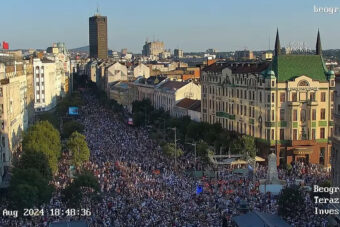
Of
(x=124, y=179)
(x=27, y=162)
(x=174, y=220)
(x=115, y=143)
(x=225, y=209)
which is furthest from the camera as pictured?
(x=115, y=143)

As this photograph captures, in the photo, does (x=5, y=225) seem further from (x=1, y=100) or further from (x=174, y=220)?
(x=1, y=100)

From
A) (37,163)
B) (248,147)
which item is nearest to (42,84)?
(248,147)

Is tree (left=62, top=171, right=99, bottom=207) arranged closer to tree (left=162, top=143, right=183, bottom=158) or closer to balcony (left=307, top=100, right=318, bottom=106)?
tree (left=162, top=143, right=183, bottom=158)

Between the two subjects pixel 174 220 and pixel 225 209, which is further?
pixel 225 209

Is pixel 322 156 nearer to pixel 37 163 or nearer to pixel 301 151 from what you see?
pixel 301 151

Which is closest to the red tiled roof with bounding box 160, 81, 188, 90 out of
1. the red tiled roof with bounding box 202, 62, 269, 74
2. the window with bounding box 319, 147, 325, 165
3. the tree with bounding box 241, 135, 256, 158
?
the red tiled roof with bounding box 202, 62, 269, 74

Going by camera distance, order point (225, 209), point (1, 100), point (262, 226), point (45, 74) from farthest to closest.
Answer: point (45, 74)
point (1, 100)
point (225, 209)
point (262, 226)

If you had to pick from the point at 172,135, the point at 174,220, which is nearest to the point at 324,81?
the point at 172,135
